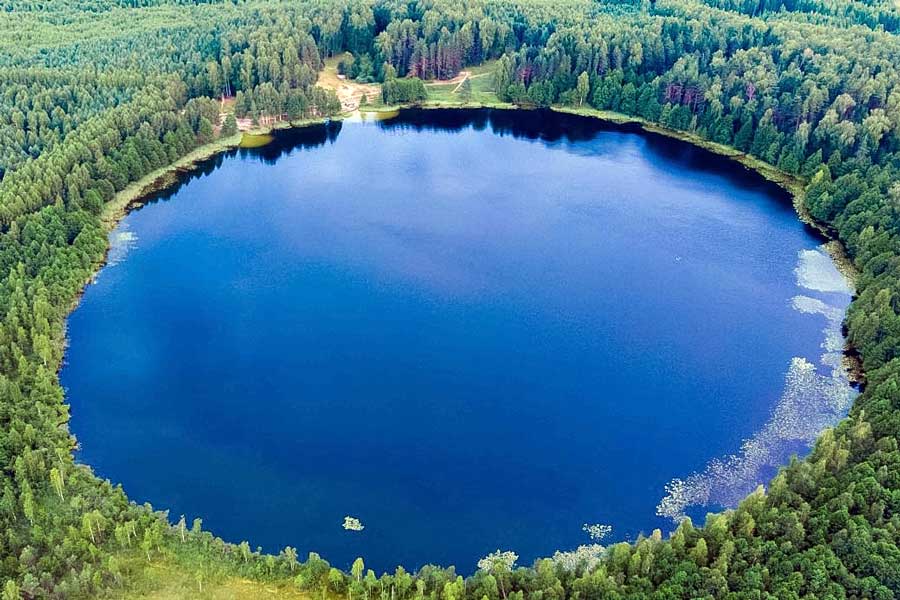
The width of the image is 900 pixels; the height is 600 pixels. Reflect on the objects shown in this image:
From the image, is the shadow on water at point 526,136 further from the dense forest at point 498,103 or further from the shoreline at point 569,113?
the dense forest at point 498,103

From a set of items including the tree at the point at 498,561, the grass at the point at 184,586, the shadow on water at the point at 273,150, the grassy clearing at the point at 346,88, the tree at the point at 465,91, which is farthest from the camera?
the tree at the point at 465,91

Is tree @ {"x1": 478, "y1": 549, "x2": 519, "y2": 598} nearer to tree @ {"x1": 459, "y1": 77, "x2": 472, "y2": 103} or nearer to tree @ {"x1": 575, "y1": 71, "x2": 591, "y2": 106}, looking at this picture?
tree @ {"x1": 575, "y1": 71, "x2": 591, "y2": 106}

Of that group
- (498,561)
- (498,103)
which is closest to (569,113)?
(498,103)

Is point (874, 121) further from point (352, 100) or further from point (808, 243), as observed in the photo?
point (352, 100)

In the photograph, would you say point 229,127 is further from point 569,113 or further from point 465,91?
point 569,113

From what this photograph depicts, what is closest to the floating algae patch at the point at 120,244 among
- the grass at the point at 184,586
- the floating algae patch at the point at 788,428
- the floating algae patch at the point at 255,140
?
the floating algae patch at the point at 255,140

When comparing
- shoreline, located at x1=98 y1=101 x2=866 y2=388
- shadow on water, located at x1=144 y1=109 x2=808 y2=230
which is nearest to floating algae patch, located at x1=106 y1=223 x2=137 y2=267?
shoreline, located at x1=98 y1=101 x2=866 y2=388

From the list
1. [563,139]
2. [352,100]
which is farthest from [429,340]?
[352,100]

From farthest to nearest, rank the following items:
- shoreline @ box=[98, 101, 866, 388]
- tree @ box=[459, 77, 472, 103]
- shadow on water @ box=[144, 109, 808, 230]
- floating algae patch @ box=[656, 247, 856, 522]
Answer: tree @ box=[459, 77, 472, 103], shadow on water @ box=[144, 109, 808, 230], shoreline @ box=[98, 101, 866, 388], floating algae patch @ box=[656, 247, 856, 522]
